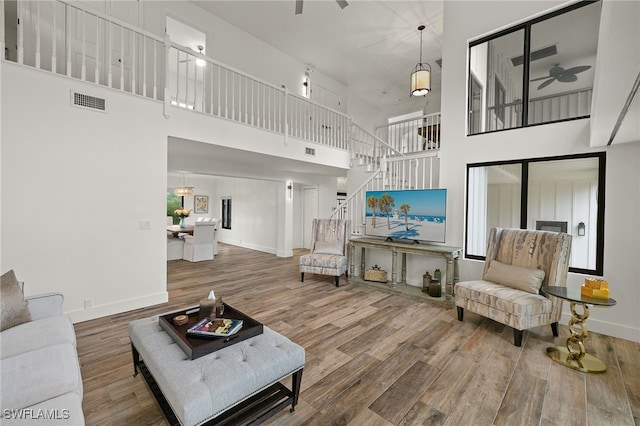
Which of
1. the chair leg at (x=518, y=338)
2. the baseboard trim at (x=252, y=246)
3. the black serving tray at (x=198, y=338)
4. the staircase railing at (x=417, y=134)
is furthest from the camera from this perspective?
the baseboard trim at (x=252, y=246)

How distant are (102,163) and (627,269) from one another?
6.13 m

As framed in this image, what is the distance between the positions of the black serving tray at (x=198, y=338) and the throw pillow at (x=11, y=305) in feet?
3.05

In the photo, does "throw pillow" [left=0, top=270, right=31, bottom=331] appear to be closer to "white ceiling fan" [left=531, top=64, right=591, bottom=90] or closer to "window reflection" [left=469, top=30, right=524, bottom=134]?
"window reflection" [left=469, top=30, right=524, bottom=134]

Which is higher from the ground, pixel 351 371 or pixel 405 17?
pixel 405 17

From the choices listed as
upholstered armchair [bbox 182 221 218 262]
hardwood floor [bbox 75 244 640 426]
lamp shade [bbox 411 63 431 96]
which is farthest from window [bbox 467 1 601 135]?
upholstered armchair [bbox 182 221 218 262]

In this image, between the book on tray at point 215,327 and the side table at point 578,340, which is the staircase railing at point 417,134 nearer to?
the side table at point 578,340

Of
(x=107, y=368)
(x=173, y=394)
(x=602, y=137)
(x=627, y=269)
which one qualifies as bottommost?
(x=107, y=368)

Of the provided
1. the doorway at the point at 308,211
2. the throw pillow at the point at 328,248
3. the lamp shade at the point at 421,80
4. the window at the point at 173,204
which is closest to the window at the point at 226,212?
the window at the point at 173,204

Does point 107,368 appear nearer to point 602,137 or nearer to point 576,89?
point 602,137

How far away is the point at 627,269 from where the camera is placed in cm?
→ 304

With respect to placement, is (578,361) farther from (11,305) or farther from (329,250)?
(11,305)

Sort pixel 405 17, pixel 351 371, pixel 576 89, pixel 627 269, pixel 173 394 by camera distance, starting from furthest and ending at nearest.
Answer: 1. pixel 405 17
2. pixel 576 89
3. pixel 627 269
4. pixel 351 371
5. pixel 173 394

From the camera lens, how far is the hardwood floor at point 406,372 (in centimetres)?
186

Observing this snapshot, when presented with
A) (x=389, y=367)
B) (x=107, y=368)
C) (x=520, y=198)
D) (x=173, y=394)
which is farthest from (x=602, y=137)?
(x=107, y=368)
